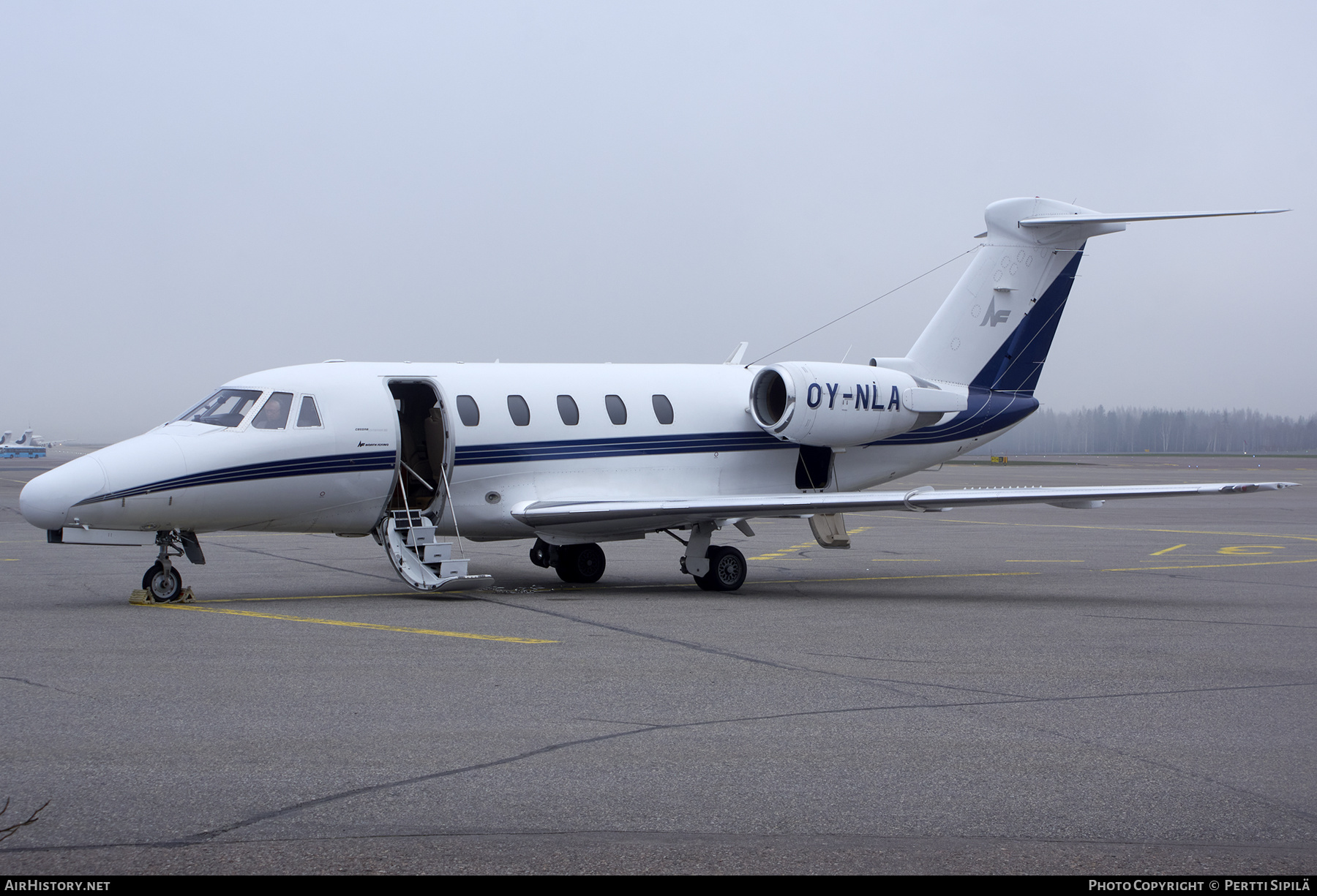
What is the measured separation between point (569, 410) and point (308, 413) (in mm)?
3633

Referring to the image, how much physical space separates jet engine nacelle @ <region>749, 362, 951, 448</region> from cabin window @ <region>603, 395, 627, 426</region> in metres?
2.01

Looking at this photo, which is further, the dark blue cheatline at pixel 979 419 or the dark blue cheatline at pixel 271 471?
the dark blue cheatline at pixel 979 419

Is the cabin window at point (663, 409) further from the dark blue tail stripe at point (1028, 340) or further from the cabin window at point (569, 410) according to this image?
the dark blue tail stripe at point (1028, 340)

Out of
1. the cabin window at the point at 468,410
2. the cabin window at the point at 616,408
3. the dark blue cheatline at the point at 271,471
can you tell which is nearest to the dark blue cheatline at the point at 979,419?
the cabin window at the point at 616,408

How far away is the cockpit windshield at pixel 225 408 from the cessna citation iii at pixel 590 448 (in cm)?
3

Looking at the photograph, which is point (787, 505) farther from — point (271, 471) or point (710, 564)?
point (271, 471)

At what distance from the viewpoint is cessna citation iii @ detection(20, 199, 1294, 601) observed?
44.3 feet

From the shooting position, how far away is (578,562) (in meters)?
16.8

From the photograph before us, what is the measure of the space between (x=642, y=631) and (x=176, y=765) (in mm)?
5768

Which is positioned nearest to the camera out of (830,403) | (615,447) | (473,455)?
(473,455)

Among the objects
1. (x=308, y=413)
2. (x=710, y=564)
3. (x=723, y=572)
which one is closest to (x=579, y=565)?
(x=710, y=564)

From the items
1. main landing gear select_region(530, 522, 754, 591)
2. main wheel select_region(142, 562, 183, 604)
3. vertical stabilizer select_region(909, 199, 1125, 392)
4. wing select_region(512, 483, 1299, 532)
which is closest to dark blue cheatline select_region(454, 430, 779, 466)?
wing select_region(512, 483, 1299, 532)

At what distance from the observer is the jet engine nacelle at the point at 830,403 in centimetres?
1673
